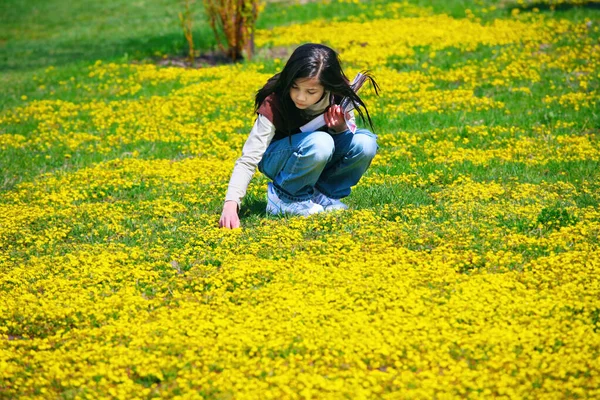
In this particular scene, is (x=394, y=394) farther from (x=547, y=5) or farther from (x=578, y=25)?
(x=547, y=5)

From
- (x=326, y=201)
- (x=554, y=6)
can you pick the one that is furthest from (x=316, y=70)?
(x=554, y=6)

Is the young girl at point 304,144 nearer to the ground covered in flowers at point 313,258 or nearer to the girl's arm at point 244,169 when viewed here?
the girl's arm at point 244,169

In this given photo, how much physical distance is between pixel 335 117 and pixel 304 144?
0.32m

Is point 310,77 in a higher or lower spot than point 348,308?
higher

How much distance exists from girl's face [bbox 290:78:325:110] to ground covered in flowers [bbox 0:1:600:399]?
3.23 ft

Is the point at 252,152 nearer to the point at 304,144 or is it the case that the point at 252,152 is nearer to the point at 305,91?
the point at 304,144

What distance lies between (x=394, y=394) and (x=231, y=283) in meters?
1.67

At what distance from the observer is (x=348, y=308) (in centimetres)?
475

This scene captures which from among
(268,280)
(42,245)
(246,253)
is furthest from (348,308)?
(42,245)

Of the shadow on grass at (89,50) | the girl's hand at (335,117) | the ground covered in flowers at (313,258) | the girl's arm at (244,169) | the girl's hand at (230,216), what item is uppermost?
the girl's hand at (335,117)

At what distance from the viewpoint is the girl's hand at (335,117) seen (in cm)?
592

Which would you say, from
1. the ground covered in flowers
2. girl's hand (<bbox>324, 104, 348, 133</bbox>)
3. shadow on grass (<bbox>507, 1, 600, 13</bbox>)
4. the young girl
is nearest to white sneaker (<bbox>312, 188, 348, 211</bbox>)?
the young girl

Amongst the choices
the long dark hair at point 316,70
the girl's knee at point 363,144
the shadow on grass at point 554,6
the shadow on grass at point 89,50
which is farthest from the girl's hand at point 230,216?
the shadow on grass at point 554,6

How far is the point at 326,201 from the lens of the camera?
6.52 meters
